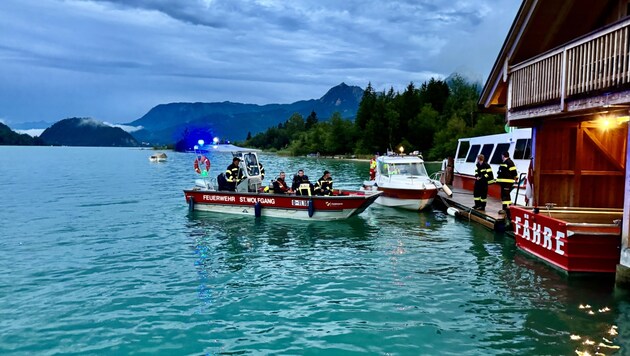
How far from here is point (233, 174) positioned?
2127 cm

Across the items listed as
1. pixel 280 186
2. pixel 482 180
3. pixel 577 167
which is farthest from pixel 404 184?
pixel 577 167

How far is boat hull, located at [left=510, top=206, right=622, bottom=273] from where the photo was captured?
10.4 m

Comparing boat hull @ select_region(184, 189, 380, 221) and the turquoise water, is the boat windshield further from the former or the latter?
the turquoise water

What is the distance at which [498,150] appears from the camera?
23859mm

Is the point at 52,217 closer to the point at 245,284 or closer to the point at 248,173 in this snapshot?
the point at 248,173

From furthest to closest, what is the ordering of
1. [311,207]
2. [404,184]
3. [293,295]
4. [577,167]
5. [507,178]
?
[404,184], [311,207], [507,178], [577,167], [293,295]

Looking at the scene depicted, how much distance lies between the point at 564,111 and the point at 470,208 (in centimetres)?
896

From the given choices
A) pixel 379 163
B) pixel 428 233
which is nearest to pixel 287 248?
pixel 428 233

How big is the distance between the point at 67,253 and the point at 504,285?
39.7ft

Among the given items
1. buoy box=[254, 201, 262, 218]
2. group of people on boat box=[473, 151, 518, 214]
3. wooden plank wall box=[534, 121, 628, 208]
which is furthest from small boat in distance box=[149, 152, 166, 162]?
wooden plank wall box=[534, 121, 628, 208]

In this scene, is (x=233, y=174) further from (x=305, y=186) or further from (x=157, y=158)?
(x=157, y=158)

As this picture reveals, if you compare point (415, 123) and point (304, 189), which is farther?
point (415, 123)

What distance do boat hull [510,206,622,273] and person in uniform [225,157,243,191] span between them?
1224cm

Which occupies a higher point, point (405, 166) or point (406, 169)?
point (405, 166)
